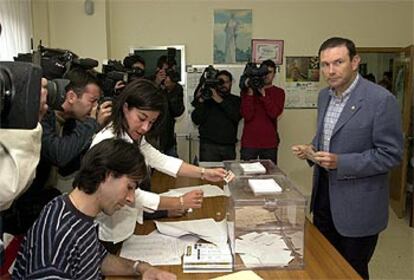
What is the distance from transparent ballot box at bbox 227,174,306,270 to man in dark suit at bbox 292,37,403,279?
403 mm

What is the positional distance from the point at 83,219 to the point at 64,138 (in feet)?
2.21

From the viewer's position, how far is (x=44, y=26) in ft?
13.9

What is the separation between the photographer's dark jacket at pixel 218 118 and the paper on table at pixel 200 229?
7.37 feet

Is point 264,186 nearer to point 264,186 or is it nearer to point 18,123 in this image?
point 264,186

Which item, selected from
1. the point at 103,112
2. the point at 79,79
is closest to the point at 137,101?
the point at 103,112

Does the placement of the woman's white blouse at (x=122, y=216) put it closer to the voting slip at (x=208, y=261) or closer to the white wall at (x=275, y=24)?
the voting slip at (x=208, y=261)

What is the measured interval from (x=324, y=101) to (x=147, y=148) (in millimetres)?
934

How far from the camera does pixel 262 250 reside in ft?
5.15

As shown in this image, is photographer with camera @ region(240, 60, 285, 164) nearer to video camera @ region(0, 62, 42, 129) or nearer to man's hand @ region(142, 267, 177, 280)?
man's hand @ region(142, 267, 177, 280)

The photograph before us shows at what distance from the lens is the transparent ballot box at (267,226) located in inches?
60.4

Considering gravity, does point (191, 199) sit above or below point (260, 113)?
below

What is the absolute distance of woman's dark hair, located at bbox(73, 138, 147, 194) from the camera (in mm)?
1292

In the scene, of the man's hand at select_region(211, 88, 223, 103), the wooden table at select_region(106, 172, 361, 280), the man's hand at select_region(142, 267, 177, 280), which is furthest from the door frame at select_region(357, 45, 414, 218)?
the man's hand at select_region(142, 267, 177, 280)

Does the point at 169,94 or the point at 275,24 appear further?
the point at 275,24
